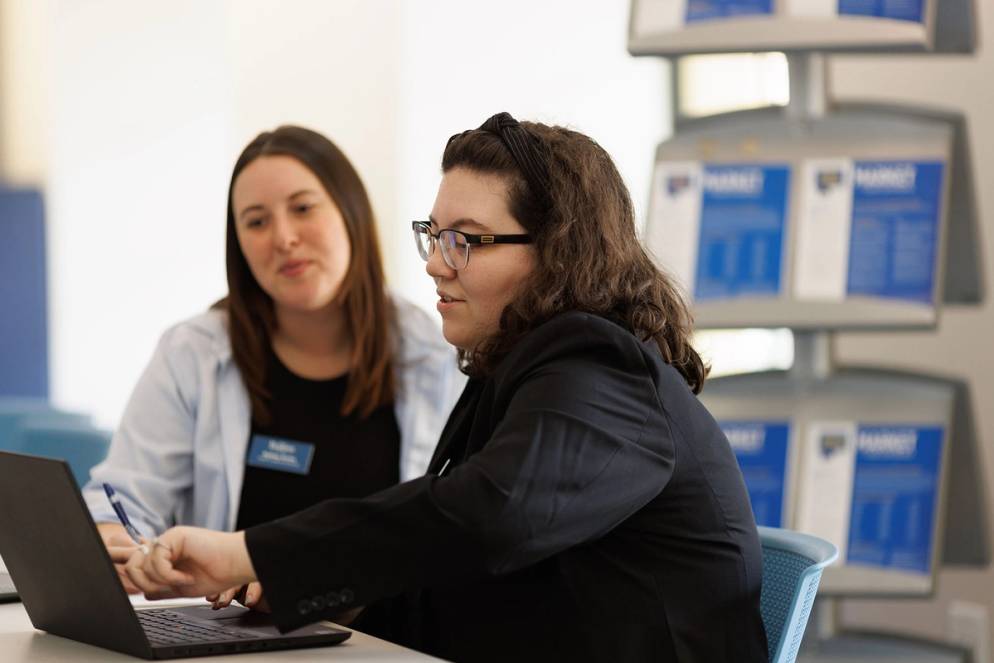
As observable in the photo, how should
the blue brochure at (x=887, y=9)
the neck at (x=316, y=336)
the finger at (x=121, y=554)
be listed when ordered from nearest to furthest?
the finger at (x=121, y=554) < the neck at (x=316, y=336) < the blue brochure at (x=887, y=9)

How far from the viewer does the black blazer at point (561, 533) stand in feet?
4.56

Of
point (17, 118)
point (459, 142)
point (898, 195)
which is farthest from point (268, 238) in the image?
point (17, 118)

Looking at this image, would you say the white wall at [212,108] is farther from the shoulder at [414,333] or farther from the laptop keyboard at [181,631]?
the laptop keyboard at [181,631]

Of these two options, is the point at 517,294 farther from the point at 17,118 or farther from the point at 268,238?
the point at 17,118

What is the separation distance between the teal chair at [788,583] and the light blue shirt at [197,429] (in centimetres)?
105

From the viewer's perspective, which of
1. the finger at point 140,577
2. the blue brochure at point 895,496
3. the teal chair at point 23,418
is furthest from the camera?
the teal chair at point 23,418

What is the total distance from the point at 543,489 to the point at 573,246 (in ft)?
1.22

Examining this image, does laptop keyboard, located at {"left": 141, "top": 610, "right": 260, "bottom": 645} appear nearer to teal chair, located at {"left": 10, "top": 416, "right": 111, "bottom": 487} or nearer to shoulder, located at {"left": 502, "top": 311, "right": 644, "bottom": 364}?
shoulder, located at {"left": 502, "top": 311, "right": 644, "bottom": 364}

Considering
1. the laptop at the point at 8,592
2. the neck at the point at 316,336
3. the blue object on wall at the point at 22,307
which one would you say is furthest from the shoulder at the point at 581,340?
the blue object on wall at the point at 22,307

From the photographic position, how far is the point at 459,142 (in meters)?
1.72

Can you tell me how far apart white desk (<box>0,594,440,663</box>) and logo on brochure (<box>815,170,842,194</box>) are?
1.81m

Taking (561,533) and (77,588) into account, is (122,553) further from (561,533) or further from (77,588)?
(561,533)

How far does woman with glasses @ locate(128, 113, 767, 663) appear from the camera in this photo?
1398 millimetres

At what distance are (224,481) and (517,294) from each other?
1155 millimetres
